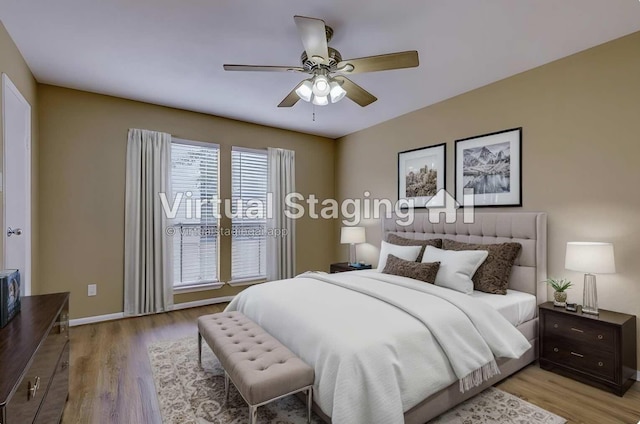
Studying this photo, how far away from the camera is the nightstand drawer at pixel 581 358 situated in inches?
91.5

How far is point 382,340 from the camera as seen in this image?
69.9 inches

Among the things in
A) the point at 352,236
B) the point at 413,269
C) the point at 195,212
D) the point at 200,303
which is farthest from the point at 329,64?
the point at 200,303

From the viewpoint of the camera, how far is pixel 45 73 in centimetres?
319

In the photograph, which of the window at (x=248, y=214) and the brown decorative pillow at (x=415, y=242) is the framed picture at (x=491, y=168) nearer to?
the brown decorative pillow at (x=415, y=242)

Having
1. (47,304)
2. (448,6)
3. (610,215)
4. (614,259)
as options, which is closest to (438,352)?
(614,259)

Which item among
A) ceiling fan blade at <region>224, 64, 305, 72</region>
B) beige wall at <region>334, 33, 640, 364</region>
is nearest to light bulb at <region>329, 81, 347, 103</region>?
ceiling fan blade at <region>224, 64, 305, 72</region>

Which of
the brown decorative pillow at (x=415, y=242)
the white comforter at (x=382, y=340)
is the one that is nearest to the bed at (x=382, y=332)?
the white comforter at (x=382, y=340)

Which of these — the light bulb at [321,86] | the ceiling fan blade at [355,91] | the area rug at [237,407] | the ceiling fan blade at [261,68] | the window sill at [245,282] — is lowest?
the area rug at [237,407]

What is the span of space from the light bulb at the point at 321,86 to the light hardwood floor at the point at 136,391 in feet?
8.07

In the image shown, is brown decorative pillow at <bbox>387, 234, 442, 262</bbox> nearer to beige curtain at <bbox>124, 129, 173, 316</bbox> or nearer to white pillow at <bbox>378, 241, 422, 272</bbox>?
white pillow at <bbox>378, 241, 422, 272</bbox>

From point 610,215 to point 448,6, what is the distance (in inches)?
82.3

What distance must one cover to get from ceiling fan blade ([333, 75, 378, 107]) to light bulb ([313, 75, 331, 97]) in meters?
0.17

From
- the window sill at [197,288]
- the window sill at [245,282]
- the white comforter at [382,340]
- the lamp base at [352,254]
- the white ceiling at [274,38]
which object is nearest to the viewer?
the white comforter at [382,340]

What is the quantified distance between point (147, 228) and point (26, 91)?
5.82ft
